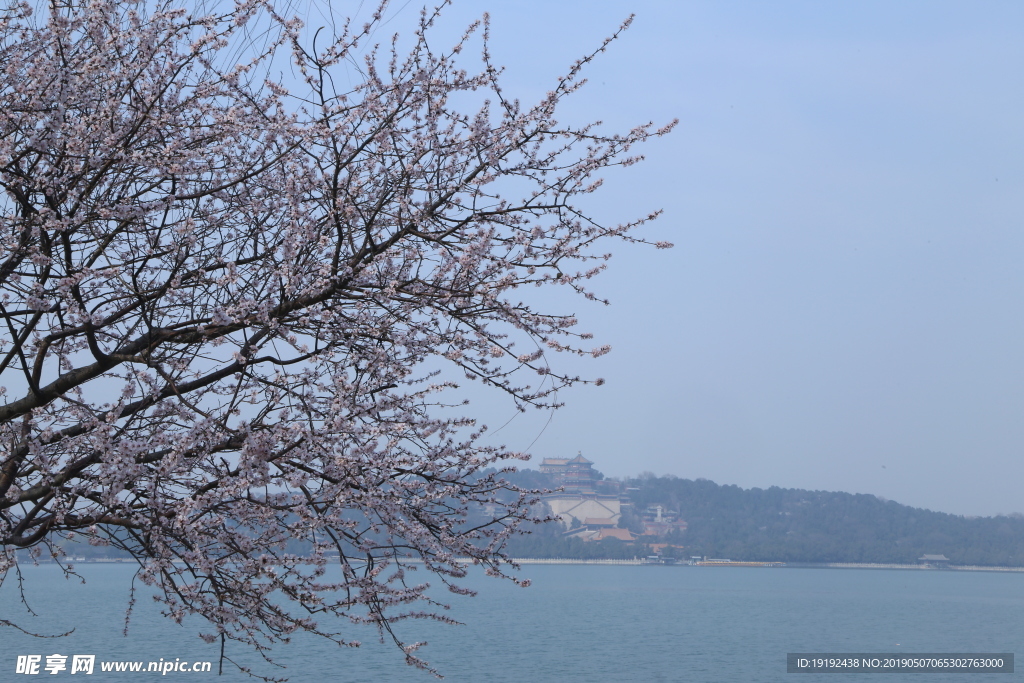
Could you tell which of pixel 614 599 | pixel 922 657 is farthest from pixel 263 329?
pixel 614 599

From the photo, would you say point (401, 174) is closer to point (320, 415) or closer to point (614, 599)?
point (320, 415)

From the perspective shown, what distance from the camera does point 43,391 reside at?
6.11 m

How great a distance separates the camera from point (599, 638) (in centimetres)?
6250

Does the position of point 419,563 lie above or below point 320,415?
below

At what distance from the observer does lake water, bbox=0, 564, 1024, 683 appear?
4466cm

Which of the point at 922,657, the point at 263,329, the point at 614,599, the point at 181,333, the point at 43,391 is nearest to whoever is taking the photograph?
the point at 263,329

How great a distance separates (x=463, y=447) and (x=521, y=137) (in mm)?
2077

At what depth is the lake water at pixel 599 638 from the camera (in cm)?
4466

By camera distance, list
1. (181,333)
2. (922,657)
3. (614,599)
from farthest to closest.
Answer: (614,599) < (922,657) < (181,333)

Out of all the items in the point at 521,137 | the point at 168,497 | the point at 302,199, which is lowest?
the point at 168,497

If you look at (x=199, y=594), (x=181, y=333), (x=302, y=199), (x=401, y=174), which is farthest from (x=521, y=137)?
(x=199, y=594)

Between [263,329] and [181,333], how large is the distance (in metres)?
0.73

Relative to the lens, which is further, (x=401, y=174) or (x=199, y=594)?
(x=401, y=174)

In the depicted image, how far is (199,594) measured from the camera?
5.51 metres
